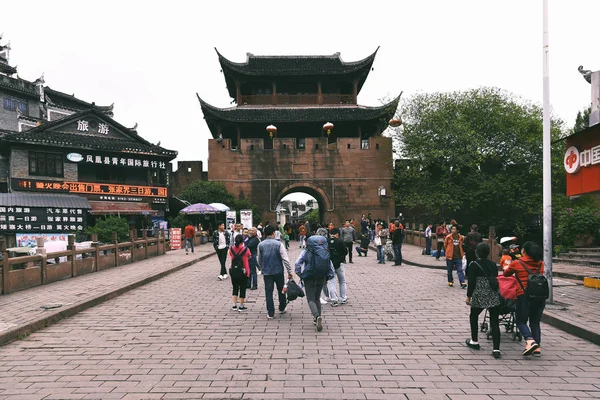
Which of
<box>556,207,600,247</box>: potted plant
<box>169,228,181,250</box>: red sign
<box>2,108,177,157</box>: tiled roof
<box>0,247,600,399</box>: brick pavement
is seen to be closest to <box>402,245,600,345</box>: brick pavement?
<box>0,247,600,399</box>: brick pavement

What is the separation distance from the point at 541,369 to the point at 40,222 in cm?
2440

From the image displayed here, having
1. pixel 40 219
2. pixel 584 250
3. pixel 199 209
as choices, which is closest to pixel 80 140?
pixel 40 219

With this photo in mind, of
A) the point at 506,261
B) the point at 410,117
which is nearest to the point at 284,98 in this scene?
the point at 410,117

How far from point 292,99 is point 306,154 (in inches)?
190

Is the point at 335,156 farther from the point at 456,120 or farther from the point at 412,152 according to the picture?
the point at 456,120

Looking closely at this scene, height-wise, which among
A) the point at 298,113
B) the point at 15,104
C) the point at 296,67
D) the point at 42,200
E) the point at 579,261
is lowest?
the point at 579,261

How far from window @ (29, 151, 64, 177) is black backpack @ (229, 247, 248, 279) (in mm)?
22910

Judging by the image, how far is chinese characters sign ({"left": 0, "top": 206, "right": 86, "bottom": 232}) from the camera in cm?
2223

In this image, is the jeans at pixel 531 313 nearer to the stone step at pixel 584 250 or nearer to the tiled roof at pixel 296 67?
the stone step at pixel 584 250

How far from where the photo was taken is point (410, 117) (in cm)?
2941

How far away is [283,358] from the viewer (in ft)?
16.5

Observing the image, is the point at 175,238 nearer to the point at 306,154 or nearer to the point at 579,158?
the point at 306,154

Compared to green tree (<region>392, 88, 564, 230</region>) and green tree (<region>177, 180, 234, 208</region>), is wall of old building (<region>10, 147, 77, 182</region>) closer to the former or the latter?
green tree (<region>177, 180, 234, 208</region>)

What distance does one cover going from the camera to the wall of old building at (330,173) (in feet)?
107
